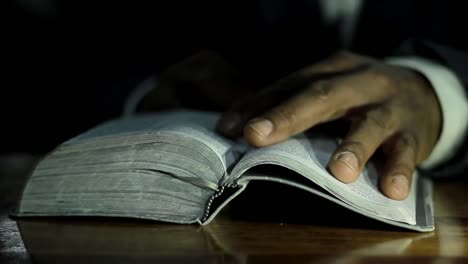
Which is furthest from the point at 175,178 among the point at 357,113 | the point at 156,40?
the point at 156,40

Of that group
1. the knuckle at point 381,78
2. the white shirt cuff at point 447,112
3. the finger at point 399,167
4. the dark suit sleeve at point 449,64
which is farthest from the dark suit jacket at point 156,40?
the finger at point 399,167

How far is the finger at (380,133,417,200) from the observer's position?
2.28 feet

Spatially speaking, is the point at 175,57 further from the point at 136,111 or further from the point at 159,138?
the point at 159,138

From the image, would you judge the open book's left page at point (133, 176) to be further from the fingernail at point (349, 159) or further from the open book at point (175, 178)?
the fingernail at point (349, 159)

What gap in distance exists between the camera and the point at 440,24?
55.2 inches

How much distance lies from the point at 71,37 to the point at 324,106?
99 centimetres

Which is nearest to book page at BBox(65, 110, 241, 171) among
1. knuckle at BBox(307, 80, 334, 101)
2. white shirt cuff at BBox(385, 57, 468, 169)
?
knuckle at BBox(307, 80, 334, 101)

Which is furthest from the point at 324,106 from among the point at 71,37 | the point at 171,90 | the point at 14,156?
the point at 71,37

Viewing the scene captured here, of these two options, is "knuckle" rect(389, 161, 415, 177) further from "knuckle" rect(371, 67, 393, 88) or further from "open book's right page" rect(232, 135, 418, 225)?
"knuckle" rect(371, 67, 393, 88)

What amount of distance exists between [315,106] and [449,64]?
0.34 m

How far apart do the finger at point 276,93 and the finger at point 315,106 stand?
0.06m

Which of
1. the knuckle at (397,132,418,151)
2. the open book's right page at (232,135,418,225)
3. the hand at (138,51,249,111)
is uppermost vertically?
the hand at (138,51,249,111)

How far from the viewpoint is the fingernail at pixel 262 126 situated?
2.39 feet

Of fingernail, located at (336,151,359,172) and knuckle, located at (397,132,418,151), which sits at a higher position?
knuckle, located at (397,132,418,151)
